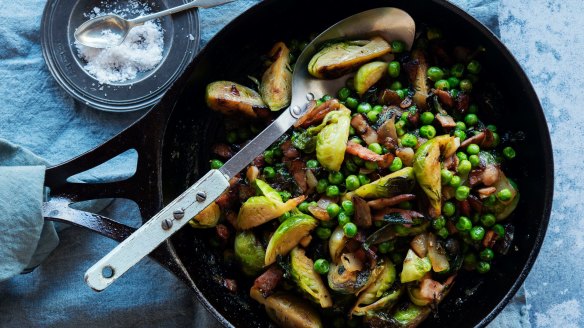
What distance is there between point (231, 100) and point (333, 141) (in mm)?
527

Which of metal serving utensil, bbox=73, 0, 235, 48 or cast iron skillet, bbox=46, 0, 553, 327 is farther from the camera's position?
metal serving utensil, bbox=73, 0, 235, 48

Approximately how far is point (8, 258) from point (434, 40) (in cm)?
214

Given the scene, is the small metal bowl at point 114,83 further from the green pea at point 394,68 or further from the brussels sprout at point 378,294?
the brussels sprout at point 378,294

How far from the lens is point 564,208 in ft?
10.4

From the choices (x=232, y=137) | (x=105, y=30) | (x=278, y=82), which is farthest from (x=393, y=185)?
(x=105, y=30)

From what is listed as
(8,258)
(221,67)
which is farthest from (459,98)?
(8,258)

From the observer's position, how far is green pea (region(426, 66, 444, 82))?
9.39 ft

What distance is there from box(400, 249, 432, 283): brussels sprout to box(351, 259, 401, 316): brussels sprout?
0.23 feet

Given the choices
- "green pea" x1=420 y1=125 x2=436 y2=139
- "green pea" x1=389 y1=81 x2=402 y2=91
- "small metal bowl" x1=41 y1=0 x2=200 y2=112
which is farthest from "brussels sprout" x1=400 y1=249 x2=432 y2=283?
"small metal bowl" x1=41 y1=0 x2=200 y2=112

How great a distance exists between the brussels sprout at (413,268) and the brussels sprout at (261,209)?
1.66ft

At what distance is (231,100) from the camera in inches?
113

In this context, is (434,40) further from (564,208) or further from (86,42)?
(86,42)

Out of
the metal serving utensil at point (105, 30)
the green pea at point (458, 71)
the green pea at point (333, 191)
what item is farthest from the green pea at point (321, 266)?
the metal serving utensil at point (105, 30)

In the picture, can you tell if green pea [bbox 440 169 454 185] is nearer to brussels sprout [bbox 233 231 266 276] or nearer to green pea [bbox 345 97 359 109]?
green pea [bbox 345 97 359 109]
